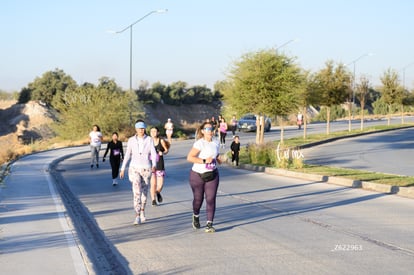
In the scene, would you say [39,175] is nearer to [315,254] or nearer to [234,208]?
[234,208]

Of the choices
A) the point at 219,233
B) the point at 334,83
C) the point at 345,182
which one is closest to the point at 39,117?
the point at 334,83

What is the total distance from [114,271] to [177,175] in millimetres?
13294

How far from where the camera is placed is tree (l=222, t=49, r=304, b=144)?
28500 mm

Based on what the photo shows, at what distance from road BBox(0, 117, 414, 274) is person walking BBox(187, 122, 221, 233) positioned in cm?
43

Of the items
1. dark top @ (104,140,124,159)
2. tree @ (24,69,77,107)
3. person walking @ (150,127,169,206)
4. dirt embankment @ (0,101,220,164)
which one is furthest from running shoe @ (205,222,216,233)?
tree @ (24,69,77,107)

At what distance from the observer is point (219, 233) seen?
389 inches

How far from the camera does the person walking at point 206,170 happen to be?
10.0m

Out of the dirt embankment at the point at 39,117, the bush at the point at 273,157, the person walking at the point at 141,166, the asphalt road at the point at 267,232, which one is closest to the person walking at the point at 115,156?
the asphalt road at the point at 267,232

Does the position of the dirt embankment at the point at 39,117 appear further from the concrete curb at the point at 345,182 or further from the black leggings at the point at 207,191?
the black leggings at the point at 207,191

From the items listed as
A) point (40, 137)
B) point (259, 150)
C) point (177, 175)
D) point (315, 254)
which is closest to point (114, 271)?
point (315, 254)

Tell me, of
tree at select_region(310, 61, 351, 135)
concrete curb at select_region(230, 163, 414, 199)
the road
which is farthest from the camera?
tree at select_region(310, 61, 351, 135)

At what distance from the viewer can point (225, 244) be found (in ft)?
29.4

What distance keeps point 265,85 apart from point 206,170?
61.8ft

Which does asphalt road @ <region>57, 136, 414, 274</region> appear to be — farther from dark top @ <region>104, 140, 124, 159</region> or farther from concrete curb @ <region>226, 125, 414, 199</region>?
dark top @ <region>104, 140, 124, 159</region>
